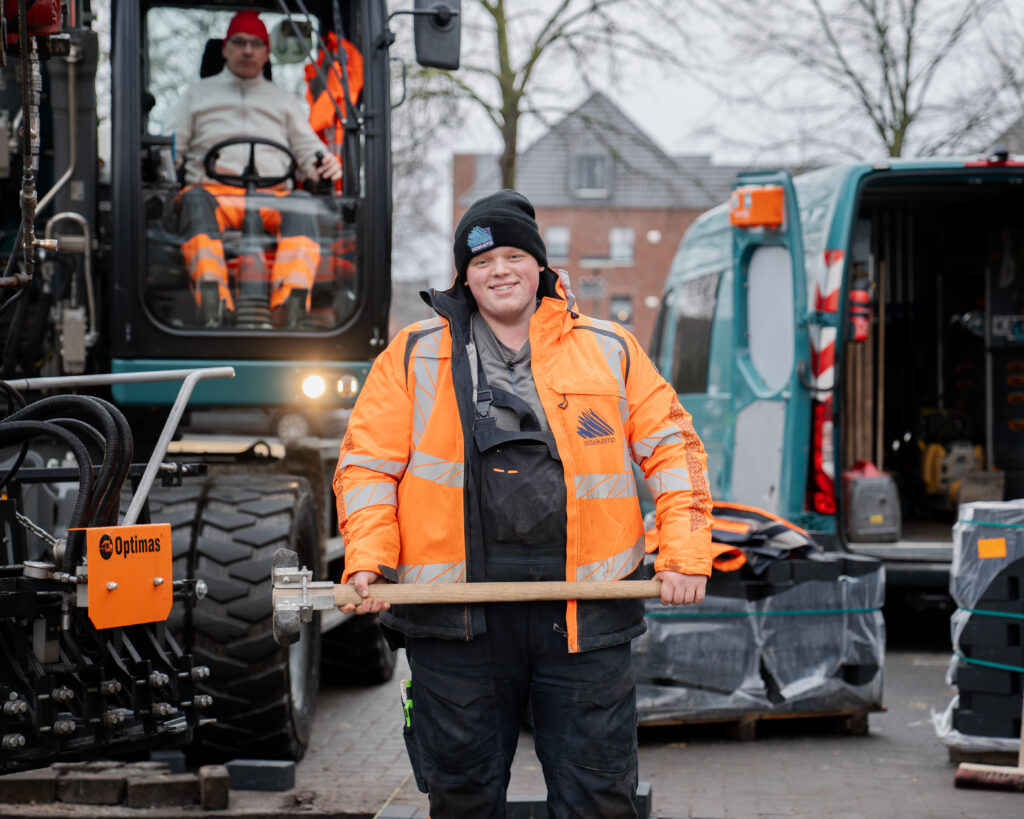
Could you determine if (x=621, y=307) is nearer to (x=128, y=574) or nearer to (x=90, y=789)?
(x=90, y=789)

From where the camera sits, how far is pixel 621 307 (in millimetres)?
47438

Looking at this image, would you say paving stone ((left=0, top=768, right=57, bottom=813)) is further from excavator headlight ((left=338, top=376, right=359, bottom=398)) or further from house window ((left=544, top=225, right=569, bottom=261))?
house window ((left=544, top=225, right=569, bottom=261))

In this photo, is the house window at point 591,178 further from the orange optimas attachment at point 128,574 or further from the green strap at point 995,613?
the orange optimas attachment at point 128,574

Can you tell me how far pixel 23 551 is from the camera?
14.3 ft

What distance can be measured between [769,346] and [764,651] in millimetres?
2411

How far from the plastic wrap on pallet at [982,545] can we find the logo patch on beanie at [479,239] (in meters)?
2.83

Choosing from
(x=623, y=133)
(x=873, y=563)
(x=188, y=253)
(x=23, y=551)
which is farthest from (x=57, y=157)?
(x=623, y=133)

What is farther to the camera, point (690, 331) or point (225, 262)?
point (690, 331)

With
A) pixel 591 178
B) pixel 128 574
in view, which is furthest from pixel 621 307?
pixel 128 574

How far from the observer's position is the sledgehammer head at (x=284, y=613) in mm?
3320

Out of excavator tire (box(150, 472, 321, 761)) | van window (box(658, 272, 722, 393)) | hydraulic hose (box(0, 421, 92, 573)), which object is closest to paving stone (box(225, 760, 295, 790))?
excavator tire (box(150, 472, 321, 761))

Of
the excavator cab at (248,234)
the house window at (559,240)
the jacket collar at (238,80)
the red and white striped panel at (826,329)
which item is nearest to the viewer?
the excavator cab at (248,234)

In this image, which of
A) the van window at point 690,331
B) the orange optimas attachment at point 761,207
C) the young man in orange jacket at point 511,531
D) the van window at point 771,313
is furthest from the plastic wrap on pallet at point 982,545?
the van window at point 690,331

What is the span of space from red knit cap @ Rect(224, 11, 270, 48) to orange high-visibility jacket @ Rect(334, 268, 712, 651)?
2.82m
